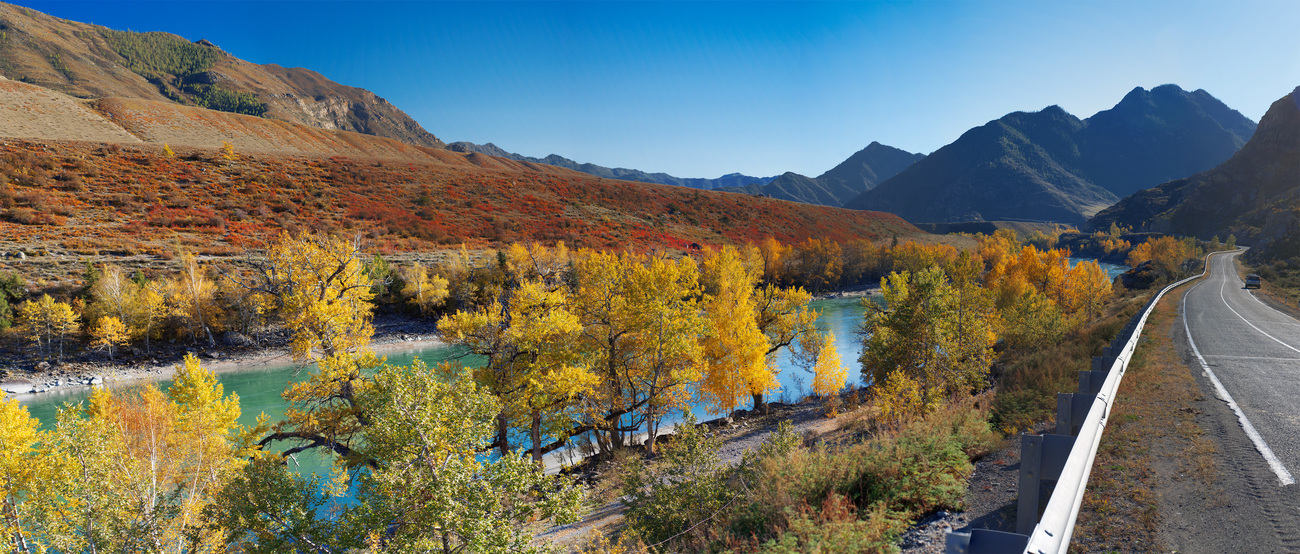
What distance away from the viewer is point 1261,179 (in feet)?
380

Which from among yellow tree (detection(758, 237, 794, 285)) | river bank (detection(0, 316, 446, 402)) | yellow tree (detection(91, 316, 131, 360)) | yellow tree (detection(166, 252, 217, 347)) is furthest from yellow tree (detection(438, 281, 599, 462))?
yellow tree (detection(758, 237, 794, 285))

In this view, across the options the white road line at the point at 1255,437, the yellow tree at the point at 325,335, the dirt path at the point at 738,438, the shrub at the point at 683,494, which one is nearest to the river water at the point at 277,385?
the dirt path at the point at 738,438

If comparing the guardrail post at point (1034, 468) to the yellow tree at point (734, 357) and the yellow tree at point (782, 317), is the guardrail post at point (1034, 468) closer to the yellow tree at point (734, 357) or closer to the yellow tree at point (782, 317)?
the yellow tree at point (734, 357)

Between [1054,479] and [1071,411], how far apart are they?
1975 mm

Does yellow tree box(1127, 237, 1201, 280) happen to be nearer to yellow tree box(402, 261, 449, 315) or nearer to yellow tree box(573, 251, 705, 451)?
yellow tree box(573, 251, 705, 451)

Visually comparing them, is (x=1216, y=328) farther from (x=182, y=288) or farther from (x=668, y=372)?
(x=182, y=288)

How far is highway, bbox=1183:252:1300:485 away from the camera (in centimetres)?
616

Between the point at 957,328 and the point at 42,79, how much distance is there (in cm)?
24161

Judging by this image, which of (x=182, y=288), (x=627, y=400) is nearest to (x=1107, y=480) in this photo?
(x=627, y=400)

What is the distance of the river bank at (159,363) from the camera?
112ft

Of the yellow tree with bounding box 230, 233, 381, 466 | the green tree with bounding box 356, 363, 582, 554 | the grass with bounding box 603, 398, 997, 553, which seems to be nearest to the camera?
the grass with bounding box 603, 398, 997, 553

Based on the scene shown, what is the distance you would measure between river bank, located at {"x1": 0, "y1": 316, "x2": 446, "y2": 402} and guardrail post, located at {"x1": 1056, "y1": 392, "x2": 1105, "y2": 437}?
27785mm

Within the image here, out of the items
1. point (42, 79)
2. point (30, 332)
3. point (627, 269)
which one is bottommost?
point (30, 332)

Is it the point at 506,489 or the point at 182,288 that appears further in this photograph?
the point at 182,288
